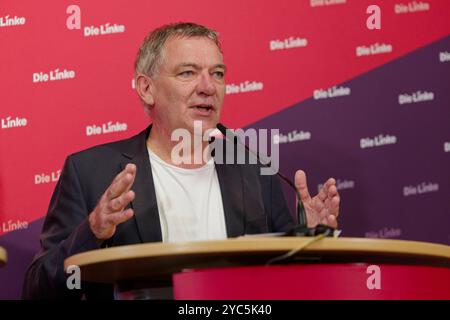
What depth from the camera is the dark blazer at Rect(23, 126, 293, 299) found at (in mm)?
2826

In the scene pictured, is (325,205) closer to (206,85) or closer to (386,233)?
(206,85)

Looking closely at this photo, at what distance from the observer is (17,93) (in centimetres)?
357

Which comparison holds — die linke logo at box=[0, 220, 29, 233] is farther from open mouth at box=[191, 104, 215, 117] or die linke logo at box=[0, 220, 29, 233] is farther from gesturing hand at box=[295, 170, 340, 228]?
gesturing hand at box=[295, 170, 340, 228]

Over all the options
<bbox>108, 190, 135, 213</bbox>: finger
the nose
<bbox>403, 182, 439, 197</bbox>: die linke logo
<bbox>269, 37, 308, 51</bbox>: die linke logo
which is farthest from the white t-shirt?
<bbox>403, 182, 439, 197</bbox>: die linke logo

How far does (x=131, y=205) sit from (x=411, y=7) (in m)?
1.99

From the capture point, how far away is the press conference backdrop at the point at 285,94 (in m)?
3.59

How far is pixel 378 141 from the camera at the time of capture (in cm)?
418

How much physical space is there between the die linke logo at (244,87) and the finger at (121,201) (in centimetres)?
165

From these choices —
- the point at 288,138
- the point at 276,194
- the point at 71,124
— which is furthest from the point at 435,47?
the point at 71,124

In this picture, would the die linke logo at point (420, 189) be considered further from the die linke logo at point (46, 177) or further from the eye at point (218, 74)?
the die linke logo at point (46, 177)

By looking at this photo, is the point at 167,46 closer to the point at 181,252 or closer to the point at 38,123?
the point at 38,123

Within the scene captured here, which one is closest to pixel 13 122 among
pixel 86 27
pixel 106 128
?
pixel 106 128
